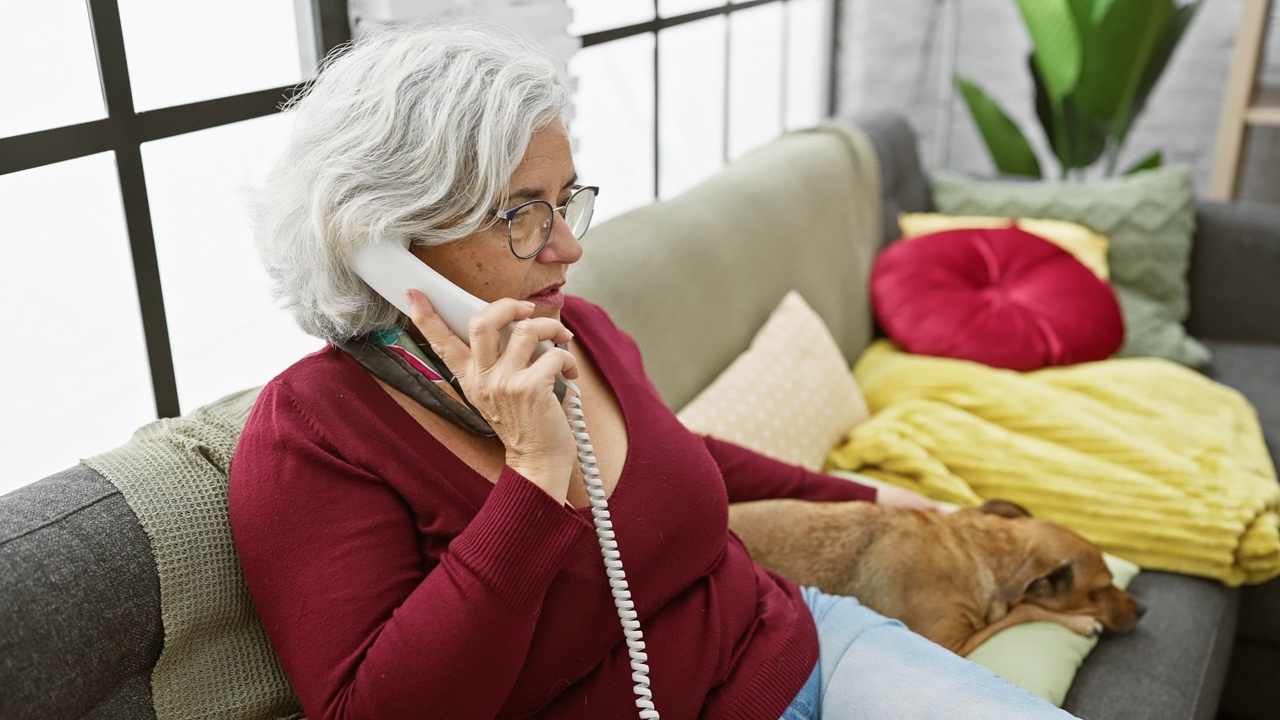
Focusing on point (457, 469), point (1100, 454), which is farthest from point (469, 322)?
point (1100, 454)

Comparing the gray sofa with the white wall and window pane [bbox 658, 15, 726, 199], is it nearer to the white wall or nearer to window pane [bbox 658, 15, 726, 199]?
window pane [bbox 658, 15, 726, 199]

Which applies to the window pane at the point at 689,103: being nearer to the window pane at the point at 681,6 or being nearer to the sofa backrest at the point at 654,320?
the window pane at the point at 681,6

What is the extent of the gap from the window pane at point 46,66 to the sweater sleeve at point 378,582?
0.56 meters

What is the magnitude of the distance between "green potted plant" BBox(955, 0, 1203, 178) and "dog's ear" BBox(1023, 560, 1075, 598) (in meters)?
2.10

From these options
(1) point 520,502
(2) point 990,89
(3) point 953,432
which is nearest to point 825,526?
(3) point 953,432

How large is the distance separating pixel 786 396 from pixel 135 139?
1185 millimetres

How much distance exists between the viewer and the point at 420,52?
105cm

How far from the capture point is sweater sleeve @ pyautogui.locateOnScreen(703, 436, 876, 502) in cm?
160

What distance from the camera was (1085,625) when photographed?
1644 millimetres

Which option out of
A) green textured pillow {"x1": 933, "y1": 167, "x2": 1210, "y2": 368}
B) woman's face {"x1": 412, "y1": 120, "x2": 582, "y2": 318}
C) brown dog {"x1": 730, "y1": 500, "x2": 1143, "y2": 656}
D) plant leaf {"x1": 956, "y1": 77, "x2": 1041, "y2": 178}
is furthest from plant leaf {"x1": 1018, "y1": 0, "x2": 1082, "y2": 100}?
woman's face {"x1": 412, "y1": 120, "x2": 582, "y2": 318}

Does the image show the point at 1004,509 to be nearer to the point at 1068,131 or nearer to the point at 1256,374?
the point at 1256,374

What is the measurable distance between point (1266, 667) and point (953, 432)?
0.78m

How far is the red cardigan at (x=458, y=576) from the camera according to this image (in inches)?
36.1

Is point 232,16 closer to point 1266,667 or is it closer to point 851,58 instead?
point 1266,667
